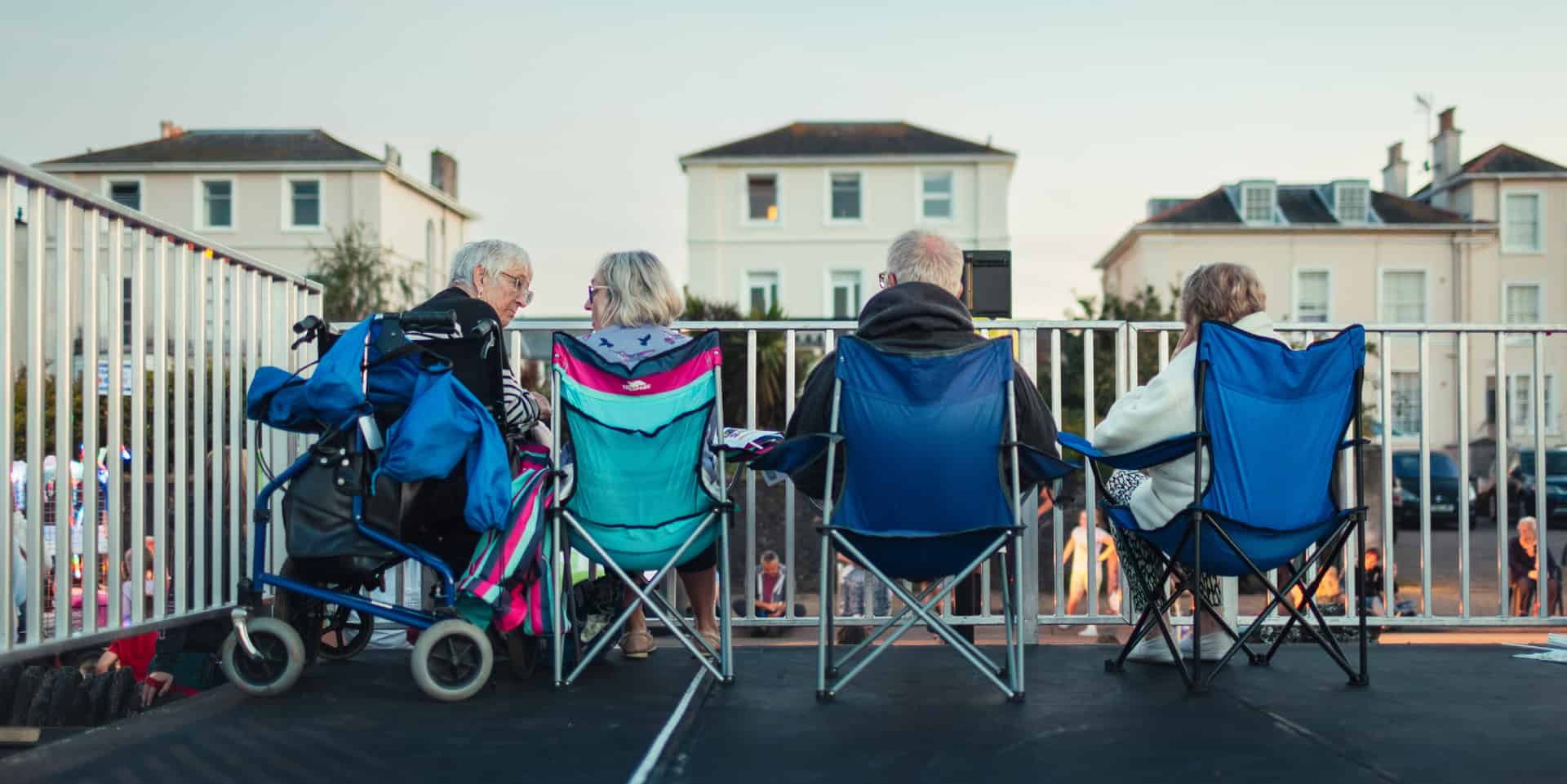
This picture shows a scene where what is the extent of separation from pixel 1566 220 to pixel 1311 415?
4166 cm

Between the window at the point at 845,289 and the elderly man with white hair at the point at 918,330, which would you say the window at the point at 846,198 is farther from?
the elderly man with white hair at the point at 918,330

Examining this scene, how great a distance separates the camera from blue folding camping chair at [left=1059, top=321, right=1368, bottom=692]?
3.48 meters

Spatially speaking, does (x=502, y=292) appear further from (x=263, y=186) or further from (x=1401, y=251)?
(x=263, y=186)

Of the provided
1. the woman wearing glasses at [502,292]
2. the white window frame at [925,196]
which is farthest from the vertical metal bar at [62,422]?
the white window frame at [925,196]

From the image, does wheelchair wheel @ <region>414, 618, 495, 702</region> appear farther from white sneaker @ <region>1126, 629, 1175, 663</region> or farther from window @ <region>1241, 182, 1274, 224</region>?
window @ <region>1241, 182, 1274, 224</region>

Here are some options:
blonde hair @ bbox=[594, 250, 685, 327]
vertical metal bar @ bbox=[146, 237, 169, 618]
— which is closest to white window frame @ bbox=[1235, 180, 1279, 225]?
blonde hair @ bbox=[594, 250, 685, 327]

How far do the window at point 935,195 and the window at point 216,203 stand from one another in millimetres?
21246

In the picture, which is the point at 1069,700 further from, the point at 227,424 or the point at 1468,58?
the point at 1468,58

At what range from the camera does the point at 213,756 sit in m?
2.80

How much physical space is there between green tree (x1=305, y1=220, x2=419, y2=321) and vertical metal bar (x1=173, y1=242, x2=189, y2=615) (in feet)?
98.3

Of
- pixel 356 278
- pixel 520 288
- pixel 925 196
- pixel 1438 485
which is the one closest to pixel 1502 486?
pixel 520 288

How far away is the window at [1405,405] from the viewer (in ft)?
108

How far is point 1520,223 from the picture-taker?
3853 centimetres

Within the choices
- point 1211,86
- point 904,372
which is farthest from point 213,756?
point 1211,86
